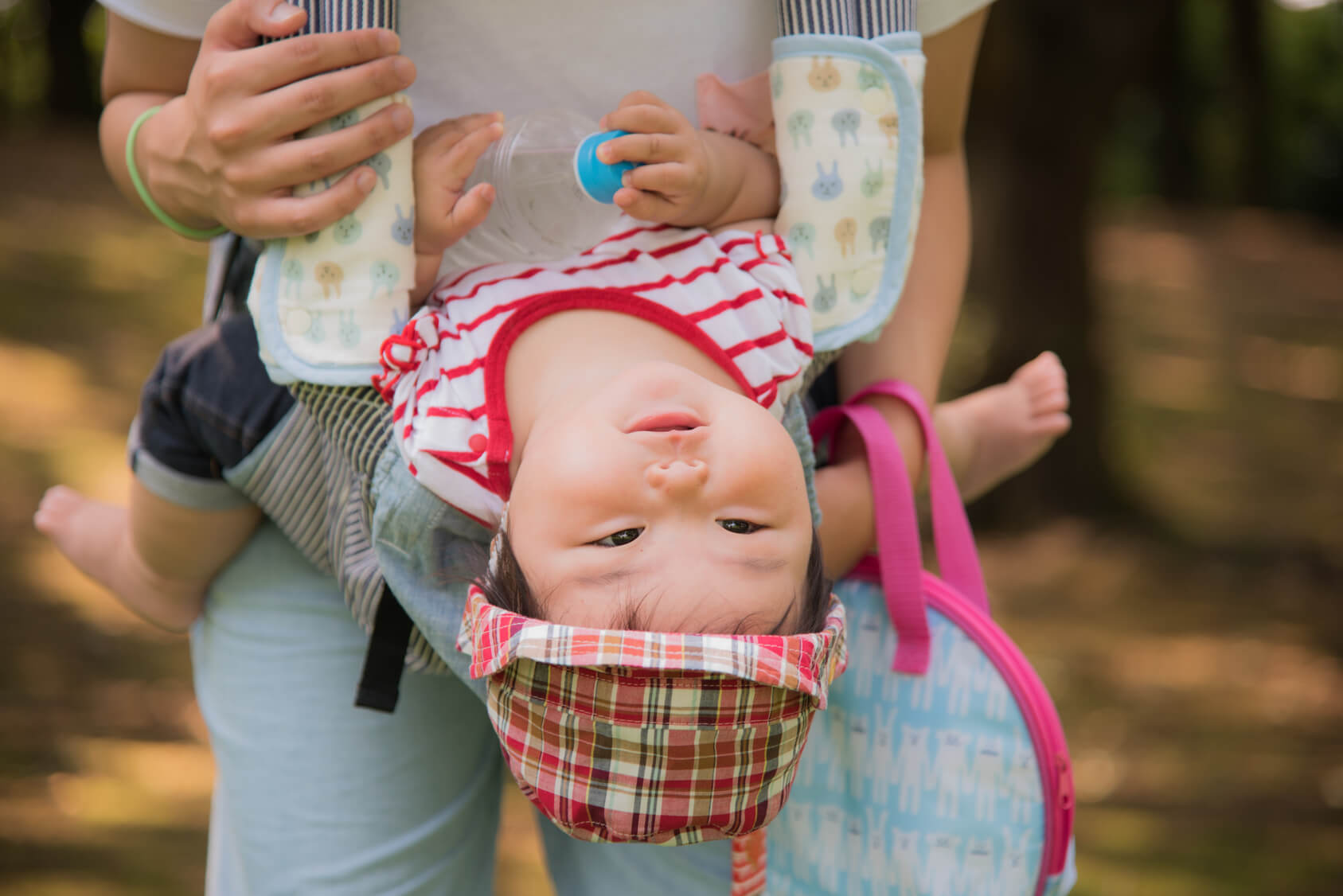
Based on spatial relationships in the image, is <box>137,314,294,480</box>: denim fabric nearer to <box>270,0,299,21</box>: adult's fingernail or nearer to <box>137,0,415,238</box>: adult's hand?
<box>137,0,415,238</box>: adult's hand

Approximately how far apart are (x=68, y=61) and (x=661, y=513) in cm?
1243

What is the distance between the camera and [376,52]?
3.67 ft

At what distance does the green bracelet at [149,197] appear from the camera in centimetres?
125

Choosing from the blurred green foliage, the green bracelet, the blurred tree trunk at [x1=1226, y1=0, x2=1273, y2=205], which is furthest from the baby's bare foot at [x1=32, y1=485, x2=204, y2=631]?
the blurred green foliage

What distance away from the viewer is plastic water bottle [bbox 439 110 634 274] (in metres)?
1.27

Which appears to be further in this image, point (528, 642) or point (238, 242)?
point (238, 242)

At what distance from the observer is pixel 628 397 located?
1.08m

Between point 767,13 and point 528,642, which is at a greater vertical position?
point 767,13

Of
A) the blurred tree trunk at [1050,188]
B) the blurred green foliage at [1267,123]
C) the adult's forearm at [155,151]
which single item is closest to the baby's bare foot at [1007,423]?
the adult's forearm at [155,151]

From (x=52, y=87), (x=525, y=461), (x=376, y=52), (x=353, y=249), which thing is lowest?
(x=52, y=87)

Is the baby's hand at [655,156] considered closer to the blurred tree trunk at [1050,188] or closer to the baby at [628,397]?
the baby at [628,397]

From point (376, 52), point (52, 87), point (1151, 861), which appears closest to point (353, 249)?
point (376, 52)

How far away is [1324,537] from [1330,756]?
2.05m

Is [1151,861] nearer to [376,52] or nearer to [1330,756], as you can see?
[1330,756]
